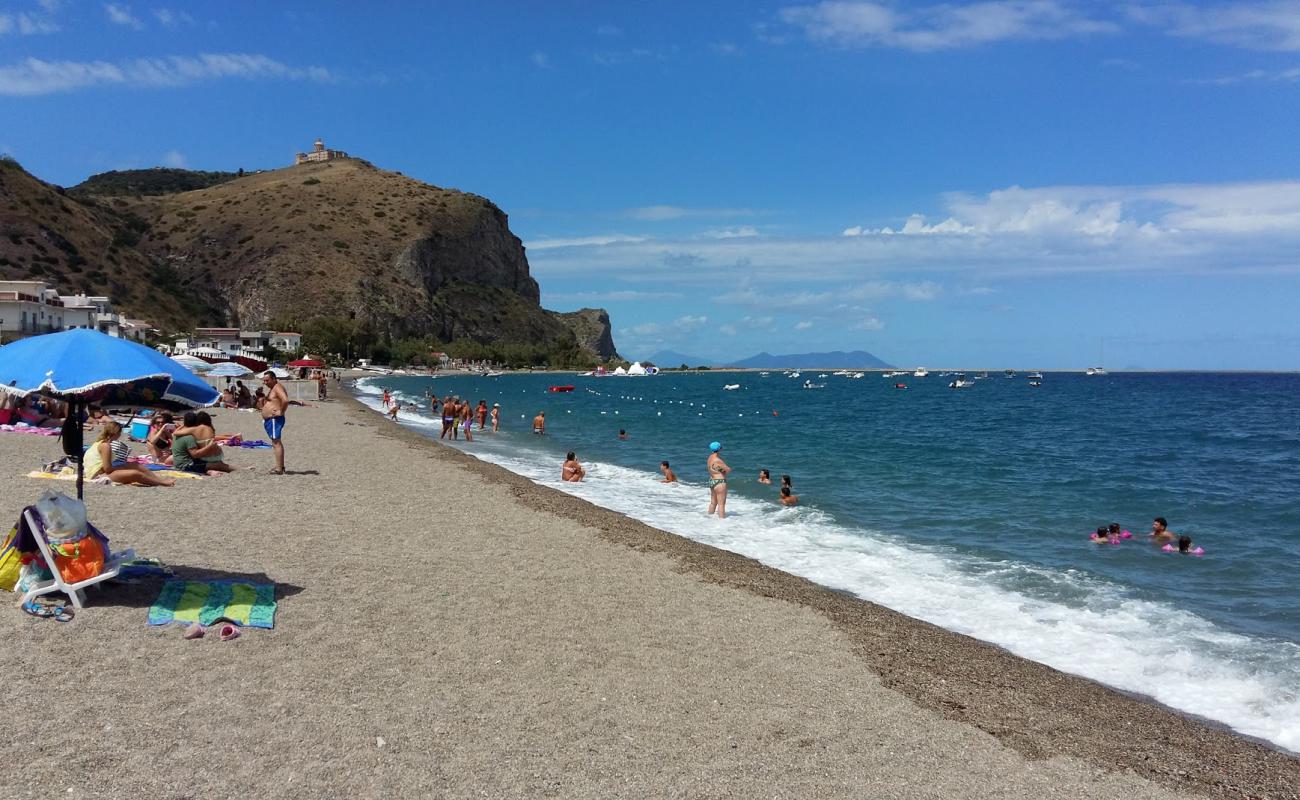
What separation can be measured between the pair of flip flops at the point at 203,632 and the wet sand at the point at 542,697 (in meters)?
0.11

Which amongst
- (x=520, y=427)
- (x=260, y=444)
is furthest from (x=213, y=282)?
(x=260, y=444)

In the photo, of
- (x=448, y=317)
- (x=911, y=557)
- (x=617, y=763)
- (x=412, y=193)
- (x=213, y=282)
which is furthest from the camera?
(x=412, y=193)

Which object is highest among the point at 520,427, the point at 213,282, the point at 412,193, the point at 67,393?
the point at 412,193

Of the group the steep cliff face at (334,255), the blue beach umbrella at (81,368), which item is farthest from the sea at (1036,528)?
the steep cliff face at (334,255)

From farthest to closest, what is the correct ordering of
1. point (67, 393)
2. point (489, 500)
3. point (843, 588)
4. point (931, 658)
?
1. point (489, 500)
2. point (843, 588)
3. point (931, 658)
4. point (67, 393)

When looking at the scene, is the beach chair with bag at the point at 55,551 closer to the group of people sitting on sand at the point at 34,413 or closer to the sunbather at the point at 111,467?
the sunbather at the point at 111,467

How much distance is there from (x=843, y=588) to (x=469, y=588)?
15.5 feet

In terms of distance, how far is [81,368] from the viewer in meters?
6.57

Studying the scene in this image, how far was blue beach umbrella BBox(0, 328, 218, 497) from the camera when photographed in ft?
21.1

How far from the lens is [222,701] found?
558cm

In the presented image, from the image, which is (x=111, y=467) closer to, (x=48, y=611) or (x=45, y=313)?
(x=48, y=611)

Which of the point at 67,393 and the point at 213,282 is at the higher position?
the point at 213,282

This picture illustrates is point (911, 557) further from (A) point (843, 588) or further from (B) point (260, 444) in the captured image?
(B) point (260, 444)

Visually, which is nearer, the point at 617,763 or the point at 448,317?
the point at 617,763
